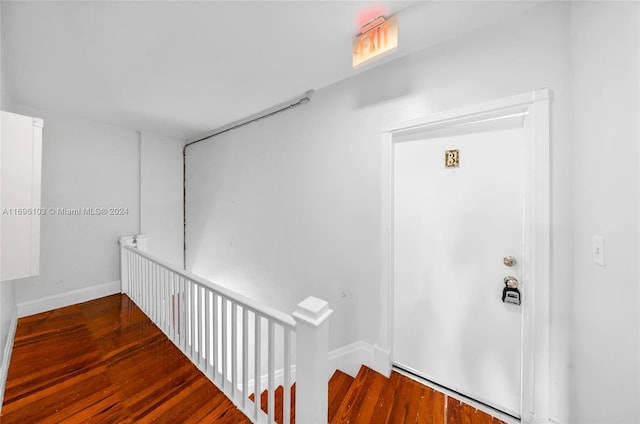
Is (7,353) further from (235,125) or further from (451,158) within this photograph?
(451,158)

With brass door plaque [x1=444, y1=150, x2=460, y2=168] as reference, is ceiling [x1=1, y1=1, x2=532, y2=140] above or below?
above

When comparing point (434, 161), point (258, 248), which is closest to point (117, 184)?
point (258, 248)

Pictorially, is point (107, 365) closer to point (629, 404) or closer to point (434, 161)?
point (434, 161)

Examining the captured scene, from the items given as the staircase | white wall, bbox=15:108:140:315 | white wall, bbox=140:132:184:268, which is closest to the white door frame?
the staircase

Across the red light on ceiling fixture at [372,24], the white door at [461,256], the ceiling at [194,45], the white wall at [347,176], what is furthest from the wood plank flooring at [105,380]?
the red light on ceiling fixture at [372,24]

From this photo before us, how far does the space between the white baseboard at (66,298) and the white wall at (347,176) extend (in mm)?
1234

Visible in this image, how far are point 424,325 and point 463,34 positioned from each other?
193cm

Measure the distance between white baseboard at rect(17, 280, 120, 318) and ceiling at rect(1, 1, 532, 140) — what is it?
84.4 inches

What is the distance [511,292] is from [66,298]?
4.44m

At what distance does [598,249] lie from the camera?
104 centimetres

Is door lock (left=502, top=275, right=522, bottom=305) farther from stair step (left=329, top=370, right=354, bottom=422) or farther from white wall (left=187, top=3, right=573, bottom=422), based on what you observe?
stair step (left=329, top=370, right=354, bottom=422)

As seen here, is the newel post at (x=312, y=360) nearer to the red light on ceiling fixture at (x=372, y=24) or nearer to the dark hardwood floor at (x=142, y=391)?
the dark hardwood floor at (x=142, y=391)

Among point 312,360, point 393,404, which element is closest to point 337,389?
point 393,404

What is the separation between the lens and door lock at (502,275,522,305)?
1397 mm
